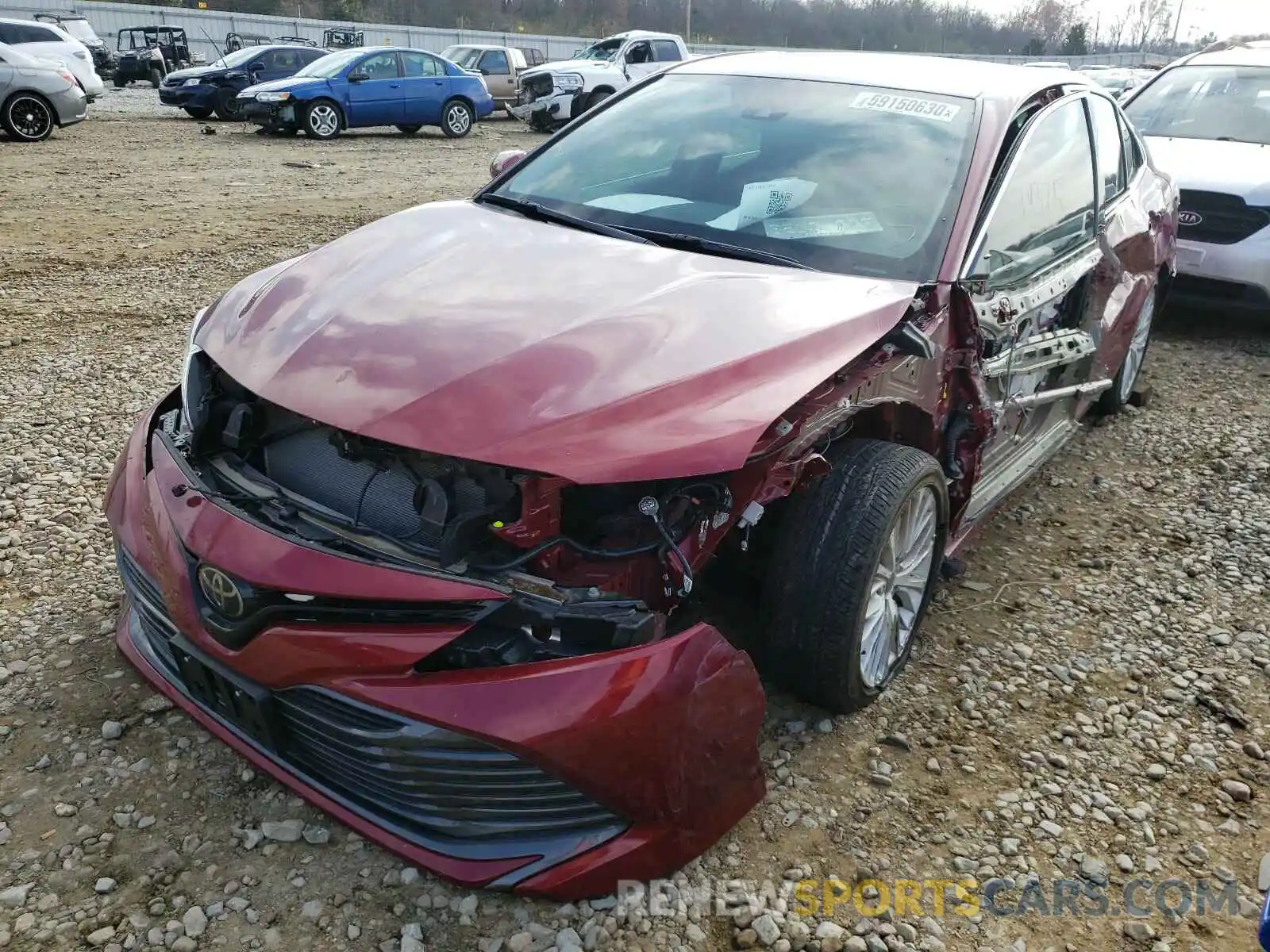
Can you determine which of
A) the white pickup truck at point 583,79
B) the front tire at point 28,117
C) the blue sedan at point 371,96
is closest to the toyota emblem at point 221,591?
the front tire at point 28,117

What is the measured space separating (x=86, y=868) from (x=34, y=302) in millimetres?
5221

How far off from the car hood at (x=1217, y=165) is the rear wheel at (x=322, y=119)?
12.4 m

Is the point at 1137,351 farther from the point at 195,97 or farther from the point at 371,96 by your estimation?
the point at 195,97

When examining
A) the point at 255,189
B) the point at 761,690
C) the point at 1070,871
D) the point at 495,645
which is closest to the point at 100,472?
the point at 495,645

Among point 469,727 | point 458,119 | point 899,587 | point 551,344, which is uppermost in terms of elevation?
point 551,344

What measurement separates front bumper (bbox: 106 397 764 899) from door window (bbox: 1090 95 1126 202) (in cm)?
299

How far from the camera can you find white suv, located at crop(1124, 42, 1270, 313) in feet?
20.1

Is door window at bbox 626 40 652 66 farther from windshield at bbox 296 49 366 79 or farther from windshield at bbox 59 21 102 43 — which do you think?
windshield at bbox 59 21 102 43

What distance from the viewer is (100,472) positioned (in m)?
4.01

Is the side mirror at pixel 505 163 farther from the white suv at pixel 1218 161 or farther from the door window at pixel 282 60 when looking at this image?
the door window at pixel 282 60

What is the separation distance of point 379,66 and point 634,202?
48.1ft

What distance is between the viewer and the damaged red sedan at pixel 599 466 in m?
1.94

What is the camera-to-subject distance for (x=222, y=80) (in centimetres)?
1761

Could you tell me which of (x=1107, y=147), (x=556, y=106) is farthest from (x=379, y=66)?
(x=1107, y=147)
